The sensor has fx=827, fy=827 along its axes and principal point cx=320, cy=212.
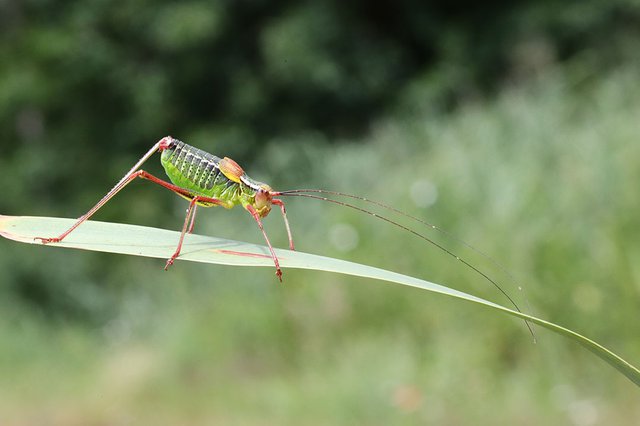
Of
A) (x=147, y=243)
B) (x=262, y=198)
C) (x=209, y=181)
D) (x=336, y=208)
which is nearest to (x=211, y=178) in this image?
(x=209, y=181)

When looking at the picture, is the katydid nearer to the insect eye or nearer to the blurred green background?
the insect eye

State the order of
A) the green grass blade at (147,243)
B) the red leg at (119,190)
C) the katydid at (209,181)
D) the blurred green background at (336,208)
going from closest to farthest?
the green grass blade at (147,243), the red leg at (119,190), the katydid at (209,181), the blurred green background at (336,208)

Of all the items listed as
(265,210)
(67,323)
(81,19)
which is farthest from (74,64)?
(265,210)

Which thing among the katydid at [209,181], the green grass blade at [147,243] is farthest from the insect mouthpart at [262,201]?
the green grass blade at [147,243]

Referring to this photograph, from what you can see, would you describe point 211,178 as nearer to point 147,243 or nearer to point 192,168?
point 192,168

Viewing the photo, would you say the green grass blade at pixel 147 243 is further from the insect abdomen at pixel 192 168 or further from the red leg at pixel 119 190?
the insect abdomen at pixel 192 168

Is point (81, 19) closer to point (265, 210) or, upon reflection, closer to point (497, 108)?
point (497, 108)
